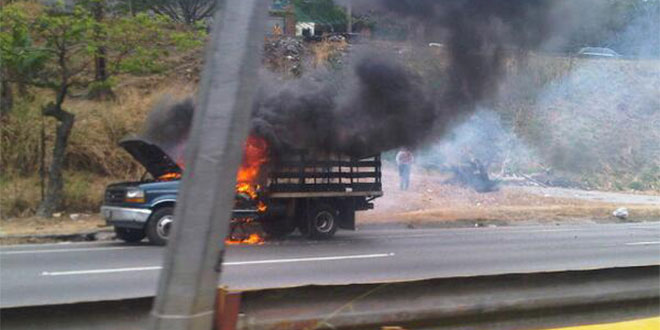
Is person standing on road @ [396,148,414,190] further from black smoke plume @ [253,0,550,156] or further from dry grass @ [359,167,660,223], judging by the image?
black smoke plume @ [253,0,550,156]

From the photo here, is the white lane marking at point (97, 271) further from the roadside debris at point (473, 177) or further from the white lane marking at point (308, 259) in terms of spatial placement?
the roadside debris at point (473, 177)

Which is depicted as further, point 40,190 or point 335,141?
point 40,190

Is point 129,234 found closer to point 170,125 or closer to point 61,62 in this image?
point 170,125

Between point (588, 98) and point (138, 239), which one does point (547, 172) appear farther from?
point (138, 239)

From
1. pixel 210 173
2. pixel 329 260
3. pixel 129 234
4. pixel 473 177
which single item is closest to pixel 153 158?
pixel 129 234

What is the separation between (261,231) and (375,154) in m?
2.68

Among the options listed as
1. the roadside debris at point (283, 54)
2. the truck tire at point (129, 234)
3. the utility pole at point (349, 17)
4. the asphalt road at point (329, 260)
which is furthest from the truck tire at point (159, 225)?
the roadside debris at point (283, 54)

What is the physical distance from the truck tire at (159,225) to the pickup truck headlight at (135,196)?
1.14ft

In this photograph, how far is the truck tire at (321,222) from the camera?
14289 millimetres

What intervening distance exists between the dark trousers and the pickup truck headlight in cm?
950

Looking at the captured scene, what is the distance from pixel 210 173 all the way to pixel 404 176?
1818cm

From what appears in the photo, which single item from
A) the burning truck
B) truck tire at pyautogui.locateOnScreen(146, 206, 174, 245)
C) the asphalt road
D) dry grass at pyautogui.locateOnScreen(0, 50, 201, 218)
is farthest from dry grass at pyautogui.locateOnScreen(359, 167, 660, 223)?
truck tire at pyautogui.locateOnScreen(146, 206, 174, 245)

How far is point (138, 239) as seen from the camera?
1355 centimetres

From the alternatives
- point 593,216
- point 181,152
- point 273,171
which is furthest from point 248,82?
point 593,216
